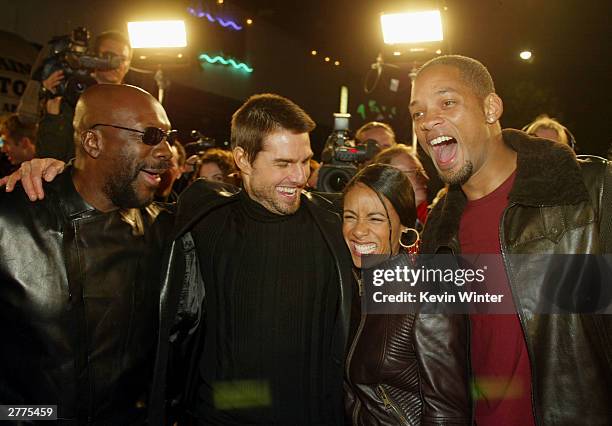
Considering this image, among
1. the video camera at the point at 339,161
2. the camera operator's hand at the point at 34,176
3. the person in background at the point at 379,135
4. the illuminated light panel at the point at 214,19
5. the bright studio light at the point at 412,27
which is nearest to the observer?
the camera operator's hand at the point at 34,176

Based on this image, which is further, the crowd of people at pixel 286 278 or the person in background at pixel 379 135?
the person in background at pixel 379 135

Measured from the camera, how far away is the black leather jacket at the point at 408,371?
1.96 meters

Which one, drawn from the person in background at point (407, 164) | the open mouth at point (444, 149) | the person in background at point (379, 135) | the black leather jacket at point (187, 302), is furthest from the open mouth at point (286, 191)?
the person in background at point (379, 135)

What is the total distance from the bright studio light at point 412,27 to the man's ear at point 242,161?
4088 mm

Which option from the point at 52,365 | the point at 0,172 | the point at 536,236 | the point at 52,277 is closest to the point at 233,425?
the point at 52,365

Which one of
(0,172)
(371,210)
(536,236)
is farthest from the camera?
(0,172)

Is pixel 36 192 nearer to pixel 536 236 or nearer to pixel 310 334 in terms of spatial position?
pixel 310 334

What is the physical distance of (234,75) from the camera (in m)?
13.2

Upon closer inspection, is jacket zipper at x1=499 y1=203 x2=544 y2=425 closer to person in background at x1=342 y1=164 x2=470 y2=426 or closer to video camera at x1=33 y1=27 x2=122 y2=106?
person in background at x1=342 y1=164 x2=470 y2=426

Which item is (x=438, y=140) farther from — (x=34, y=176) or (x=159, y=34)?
(x=159, y=34)

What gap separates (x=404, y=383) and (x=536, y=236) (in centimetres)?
71

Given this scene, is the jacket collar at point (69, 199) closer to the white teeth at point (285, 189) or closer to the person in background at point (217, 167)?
the white teeth at point (285, 189)

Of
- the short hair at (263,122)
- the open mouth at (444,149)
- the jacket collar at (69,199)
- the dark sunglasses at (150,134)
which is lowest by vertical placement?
the jacket collar at (69,199)

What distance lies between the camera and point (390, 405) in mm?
2053
